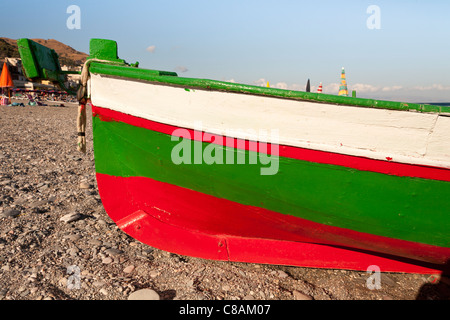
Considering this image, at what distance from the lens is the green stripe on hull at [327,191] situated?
2309mm

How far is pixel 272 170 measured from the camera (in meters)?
2.49

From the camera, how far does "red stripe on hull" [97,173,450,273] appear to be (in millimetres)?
2619

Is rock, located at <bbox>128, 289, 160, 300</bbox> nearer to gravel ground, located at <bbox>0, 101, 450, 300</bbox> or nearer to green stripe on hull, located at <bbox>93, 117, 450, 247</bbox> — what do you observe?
gravel ground, located at <bbox>0, 101, 450, 300</bbox>

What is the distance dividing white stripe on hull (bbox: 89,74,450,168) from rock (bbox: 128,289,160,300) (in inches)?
55.1

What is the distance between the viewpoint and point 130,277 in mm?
2520

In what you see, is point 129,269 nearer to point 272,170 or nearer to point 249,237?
point 249,237

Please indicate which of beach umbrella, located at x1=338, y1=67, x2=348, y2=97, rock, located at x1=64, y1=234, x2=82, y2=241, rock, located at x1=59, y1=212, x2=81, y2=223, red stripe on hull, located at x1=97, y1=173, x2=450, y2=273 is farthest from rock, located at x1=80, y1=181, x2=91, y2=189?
beach umbrella, located at x1=338, y1=67, x2=348, y2=97

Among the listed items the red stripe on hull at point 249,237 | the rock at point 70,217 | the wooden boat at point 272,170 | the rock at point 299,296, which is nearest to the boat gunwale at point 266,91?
the wooden boat at point 272,170

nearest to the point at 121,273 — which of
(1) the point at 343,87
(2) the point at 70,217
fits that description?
(2) the point at 70,217

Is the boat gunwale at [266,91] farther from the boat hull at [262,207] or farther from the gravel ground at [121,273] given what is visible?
the gravel ground at [121,273]

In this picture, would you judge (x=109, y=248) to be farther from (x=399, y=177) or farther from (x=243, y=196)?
(x=399, y=177)

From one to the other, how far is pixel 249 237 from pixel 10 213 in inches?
112

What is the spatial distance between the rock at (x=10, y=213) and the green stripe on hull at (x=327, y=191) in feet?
6.27
